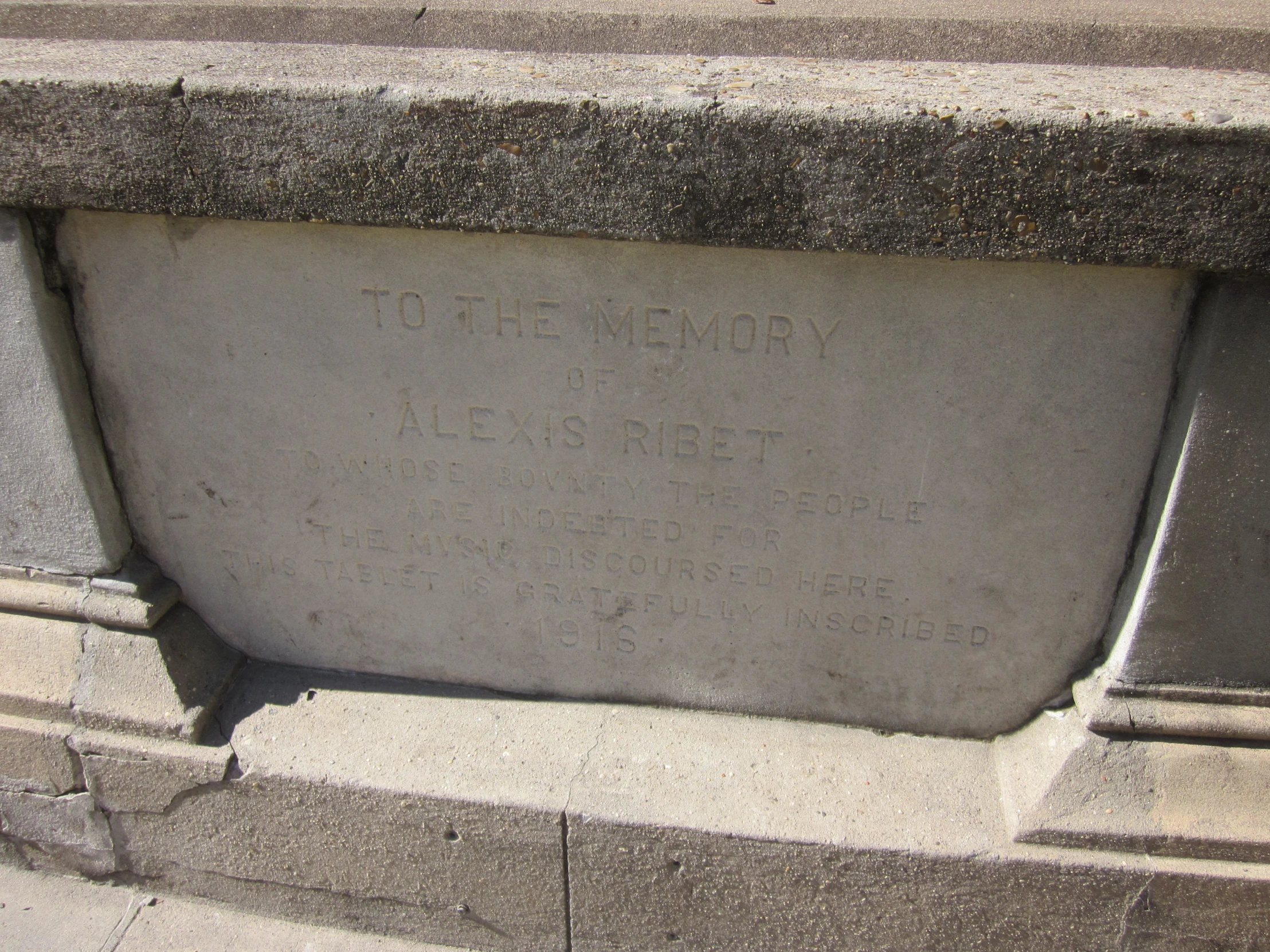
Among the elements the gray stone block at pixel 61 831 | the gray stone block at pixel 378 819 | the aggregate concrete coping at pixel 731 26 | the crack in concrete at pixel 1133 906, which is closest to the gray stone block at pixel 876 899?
the crack in concrete at pixel 1133 906

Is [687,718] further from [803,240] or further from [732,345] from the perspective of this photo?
[803,240]

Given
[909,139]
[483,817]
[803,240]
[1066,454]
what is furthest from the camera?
[483,817]

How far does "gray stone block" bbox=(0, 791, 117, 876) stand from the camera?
214cm

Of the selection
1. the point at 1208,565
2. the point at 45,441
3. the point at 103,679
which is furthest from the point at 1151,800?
the point at 45,441

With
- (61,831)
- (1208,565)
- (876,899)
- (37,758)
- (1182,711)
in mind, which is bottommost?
(61,831)

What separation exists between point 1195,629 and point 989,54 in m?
1.27

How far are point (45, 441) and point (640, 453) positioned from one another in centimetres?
138

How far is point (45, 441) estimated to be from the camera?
6.25ft

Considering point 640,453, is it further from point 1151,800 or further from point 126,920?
point 126,920

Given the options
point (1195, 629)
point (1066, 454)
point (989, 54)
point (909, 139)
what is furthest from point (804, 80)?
point (1195, 629)

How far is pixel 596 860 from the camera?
194 centimetres

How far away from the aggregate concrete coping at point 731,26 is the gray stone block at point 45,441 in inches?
23.9

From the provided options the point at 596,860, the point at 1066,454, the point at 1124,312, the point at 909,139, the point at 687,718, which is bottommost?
the point at 596,860

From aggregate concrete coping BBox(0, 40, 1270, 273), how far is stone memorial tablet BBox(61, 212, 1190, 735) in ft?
0.45
